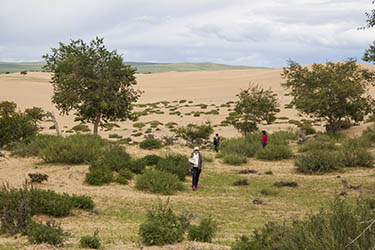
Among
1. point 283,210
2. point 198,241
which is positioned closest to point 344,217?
point 198,241

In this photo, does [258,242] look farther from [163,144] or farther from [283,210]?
[163,144]

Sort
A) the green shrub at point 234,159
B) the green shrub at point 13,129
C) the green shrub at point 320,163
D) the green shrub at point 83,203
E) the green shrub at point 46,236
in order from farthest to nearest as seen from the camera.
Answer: the green shrub at point 234,159
the green shrub at point 13,129
the green shrub at point 320,163
the green shrub at point 83,203
the green shrub at point 46,236

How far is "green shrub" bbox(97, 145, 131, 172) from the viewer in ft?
52.6

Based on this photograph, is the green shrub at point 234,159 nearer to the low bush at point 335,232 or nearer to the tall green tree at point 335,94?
the tall green tree at point 335,94

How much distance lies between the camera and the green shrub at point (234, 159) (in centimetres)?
2050

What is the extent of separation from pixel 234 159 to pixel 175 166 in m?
4.93

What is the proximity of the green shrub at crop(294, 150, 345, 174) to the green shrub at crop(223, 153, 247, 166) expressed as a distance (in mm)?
3506

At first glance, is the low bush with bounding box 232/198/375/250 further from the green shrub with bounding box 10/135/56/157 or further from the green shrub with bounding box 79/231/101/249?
the green shrub with bounding box 10/135/56/157

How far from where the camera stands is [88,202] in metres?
10.9

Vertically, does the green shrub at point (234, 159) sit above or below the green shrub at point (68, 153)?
below

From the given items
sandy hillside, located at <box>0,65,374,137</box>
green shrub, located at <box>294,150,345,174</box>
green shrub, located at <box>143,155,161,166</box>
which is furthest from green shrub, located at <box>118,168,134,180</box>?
sandy hillside, located at <box>0,65,374,137</box>

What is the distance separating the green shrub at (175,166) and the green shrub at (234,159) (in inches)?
144

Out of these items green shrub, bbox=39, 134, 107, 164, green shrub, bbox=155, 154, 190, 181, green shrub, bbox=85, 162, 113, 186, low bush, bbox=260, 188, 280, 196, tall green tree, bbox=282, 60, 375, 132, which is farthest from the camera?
tall green tree, bbox=282, 60, 375, 132

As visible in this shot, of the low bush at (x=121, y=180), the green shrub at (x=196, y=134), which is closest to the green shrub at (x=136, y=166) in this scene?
the low bush at (x=121, y=180)
